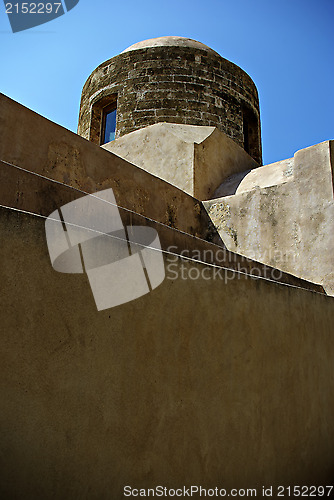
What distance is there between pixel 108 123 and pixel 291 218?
18.1 ft

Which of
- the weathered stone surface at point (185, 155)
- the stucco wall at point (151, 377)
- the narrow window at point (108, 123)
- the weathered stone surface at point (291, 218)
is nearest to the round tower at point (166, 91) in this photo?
the narrow window at point (108, 123)

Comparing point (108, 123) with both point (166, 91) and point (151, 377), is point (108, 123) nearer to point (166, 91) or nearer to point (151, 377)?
point (166, 91)

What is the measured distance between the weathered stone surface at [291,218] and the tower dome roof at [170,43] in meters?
4.84

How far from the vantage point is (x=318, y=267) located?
3932mm

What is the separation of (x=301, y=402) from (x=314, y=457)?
1.23ft

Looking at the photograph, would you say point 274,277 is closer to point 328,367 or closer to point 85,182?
point 328,367

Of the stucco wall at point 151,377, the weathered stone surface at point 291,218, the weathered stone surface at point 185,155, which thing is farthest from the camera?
the weathered stone surface at point 185,155

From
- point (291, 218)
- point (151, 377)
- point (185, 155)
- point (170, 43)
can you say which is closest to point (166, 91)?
point (170, 43)

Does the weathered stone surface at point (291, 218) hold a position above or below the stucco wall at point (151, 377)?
above

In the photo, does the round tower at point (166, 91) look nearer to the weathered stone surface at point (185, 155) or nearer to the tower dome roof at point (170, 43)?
the tower dome roof at point (170, 43)

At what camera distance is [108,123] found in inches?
328

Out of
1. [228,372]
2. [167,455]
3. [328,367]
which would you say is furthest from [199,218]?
[167,455]

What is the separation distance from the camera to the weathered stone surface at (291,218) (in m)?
3.98

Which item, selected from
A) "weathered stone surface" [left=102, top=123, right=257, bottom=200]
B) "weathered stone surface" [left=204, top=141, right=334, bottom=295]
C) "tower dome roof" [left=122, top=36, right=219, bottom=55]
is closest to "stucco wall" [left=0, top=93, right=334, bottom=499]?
"weathered stone surface" [left=204, top=141, right=334, bottom=295]
